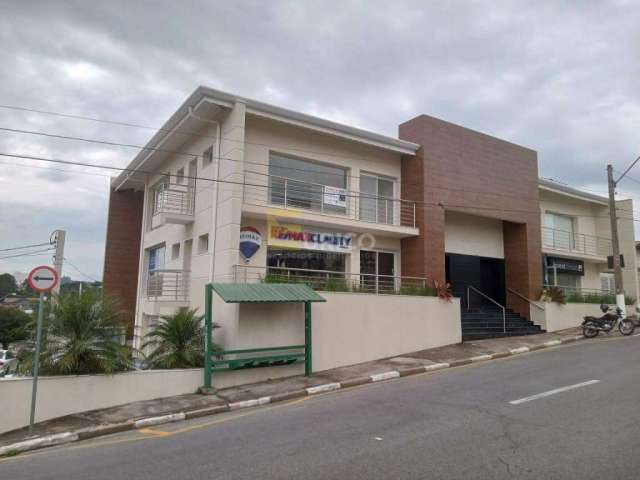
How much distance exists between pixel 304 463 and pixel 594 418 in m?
4.47

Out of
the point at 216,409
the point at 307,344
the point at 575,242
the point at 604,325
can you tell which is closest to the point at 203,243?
the point at 307,344

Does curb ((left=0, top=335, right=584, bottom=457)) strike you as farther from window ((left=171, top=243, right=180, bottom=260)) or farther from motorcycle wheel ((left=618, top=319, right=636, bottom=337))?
window ((left=171, top=243, right=180, bottom=260))

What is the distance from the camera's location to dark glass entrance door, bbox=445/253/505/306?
67.7 ft

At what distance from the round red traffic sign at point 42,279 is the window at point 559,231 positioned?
22303 millimetres

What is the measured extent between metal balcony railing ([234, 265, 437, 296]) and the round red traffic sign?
518cm

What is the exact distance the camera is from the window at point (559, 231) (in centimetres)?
2539

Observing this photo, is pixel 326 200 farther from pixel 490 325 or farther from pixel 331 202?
pixel 490 325

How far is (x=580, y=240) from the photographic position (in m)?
A: 27.0

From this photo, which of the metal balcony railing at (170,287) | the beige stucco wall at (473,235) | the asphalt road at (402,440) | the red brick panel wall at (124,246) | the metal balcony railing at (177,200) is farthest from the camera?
the red brick panel wall at (124,246)

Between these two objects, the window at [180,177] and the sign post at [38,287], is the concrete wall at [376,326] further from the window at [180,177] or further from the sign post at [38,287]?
the window at [180,177]

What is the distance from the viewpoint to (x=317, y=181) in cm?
1752

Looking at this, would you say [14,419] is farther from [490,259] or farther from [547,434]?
[490,259]

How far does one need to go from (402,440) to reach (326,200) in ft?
37.0

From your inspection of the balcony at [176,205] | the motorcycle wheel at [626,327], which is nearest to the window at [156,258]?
the balcony at [176,205]
